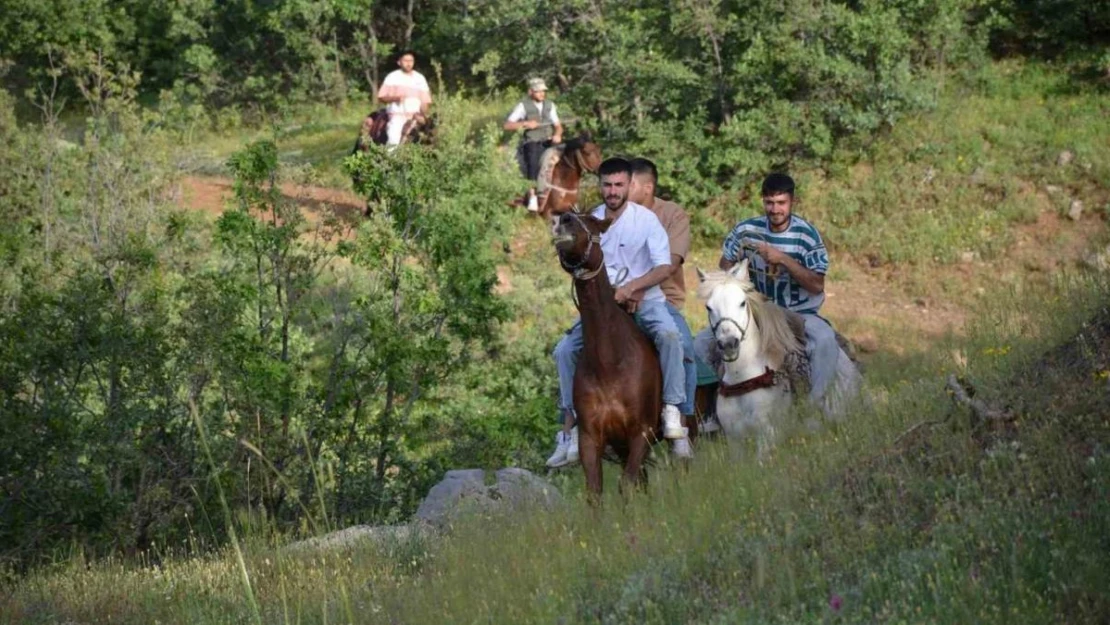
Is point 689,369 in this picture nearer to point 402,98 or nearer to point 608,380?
point 608,380

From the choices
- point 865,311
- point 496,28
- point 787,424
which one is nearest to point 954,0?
point 865,311

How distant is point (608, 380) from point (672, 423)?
0.57 meters

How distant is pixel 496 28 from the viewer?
91.6 ft

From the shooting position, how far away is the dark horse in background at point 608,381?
33.9 ft

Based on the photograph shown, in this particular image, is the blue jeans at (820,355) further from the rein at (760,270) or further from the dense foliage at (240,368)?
the dense foliage at (240,368)

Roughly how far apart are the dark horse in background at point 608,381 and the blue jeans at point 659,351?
84 mm

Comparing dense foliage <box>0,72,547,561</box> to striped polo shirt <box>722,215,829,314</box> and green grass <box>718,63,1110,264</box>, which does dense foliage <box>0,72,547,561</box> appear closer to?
striped polo shirt <box>722,215,829,314</box>

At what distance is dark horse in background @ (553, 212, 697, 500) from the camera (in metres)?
10.3

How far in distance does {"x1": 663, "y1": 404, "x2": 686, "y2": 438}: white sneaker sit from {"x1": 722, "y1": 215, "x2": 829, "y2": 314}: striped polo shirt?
5.21 ft

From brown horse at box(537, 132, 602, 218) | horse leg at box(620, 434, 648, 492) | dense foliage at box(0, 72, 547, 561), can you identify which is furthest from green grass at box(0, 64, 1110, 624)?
brown horse at box(537, 132, 602, 218)

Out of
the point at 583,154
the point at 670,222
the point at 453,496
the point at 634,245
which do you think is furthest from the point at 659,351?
the point at 583,154

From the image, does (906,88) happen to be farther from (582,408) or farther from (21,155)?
(582,408)

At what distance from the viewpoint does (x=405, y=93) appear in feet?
84.6

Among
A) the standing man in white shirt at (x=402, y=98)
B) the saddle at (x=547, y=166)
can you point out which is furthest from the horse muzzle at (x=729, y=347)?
the standing man in white shirt at (x=402, y=98)
